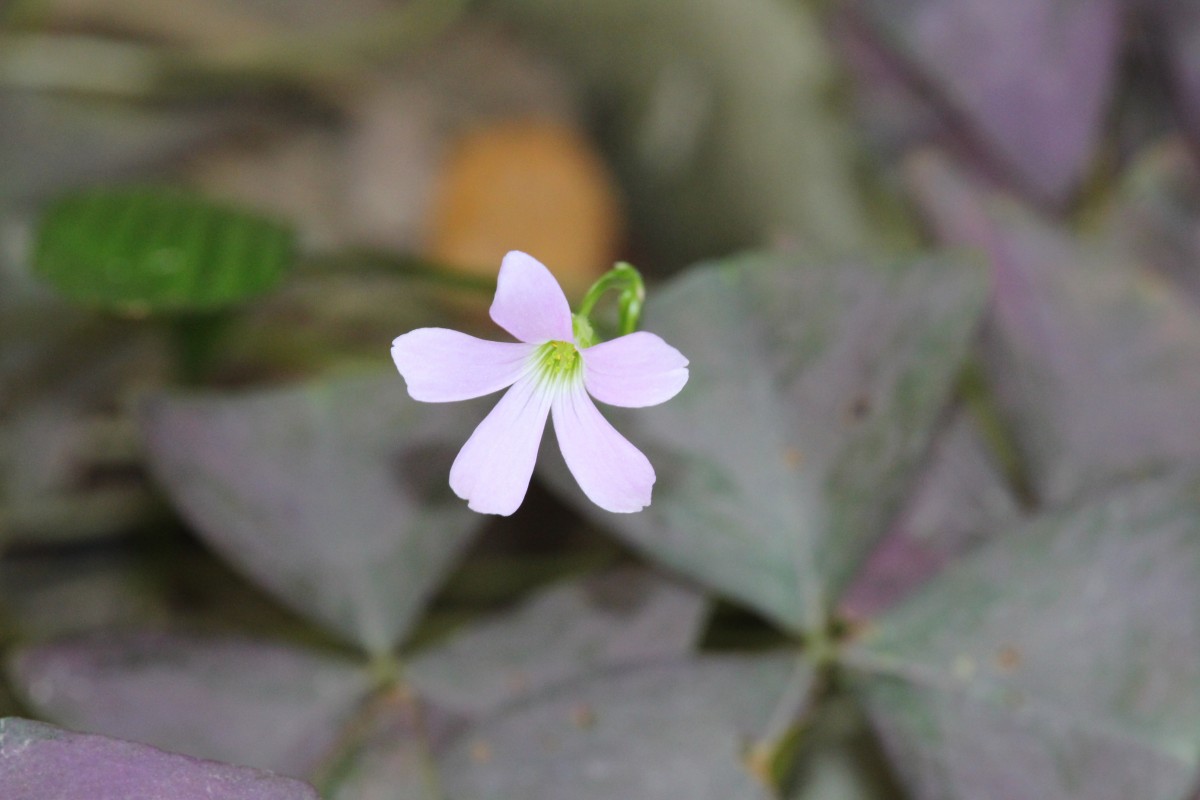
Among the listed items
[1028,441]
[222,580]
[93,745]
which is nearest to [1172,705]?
[1028,441]

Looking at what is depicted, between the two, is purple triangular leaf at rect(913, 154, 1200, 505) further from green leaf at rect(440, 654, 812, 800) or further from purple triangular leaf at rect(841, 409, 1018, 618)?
green leaf at rect(440, 654, 812, 800)

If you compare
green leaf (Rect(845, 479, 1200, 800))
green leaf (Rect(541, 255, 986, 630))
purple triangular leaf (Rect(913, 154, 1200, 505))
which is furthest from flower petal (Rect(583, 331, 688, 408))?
purple triangular leaf (Rect(913, 154, 1200, 505))

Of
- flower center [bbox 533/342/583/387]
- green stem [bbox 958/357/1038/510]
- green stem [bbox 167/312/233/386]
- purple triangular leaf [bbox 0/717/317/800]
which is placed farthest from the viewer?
green stem [bbox 167/312/233/386]

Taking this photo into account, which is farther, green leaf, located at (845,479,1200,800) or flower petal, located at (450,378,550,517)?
green leaf, located at (845,479,1200,800)

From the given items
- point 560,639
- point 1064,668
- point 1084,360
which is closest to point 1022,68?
point 1084,360

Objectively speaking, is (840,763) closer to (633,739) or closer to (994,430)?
(633,739)

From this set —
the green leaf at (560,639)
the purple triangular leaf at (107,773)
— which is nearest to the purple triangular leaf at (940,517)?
the green leaf at (560,639)

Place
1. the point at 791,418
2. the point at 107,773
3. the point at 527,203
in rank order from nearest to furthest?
the point at 107,773 → the point at 791,418 → the point at 527,203

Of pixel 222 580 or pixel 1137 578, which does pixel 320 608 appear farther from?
pixel 1137 578

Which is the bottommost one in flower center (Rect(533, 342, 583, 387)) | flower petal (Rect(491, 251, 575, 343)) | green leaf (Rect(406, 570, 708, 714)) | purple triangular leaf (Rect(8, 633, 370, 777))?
purple triangular leaf (Rect(8, 633, 370, 777))
